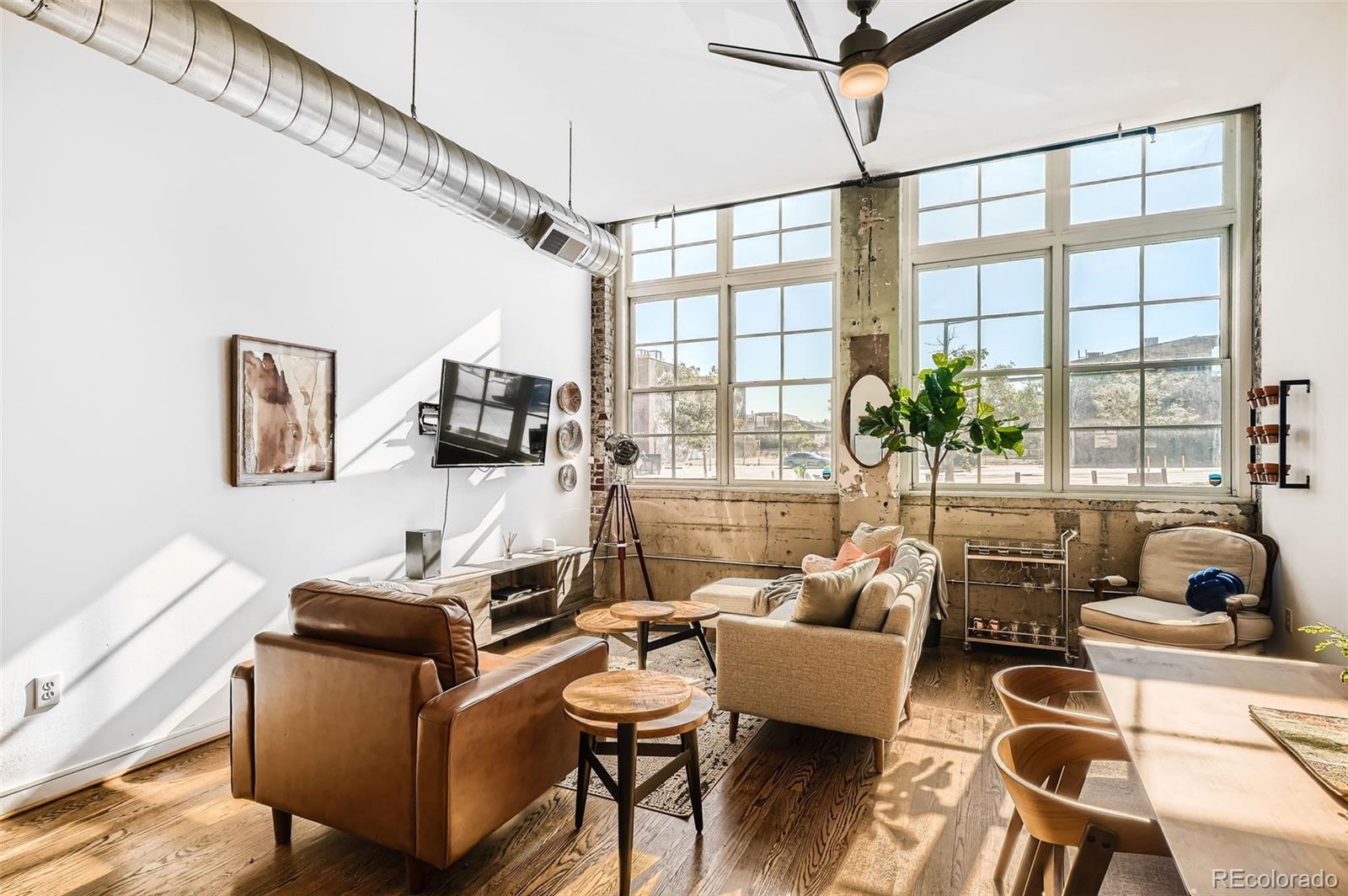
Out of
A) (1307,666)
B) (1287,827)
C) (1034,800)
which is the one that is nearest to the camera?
(1287,827)

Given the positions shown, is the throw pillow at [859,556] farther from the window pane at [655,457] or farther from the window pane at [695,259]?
the window pane at [695,259]

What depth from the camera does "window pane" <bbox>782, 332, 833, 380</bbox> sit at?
5664 millimetres

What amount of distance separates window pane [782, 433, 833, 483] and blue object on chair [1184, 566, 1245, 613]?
8.25ft

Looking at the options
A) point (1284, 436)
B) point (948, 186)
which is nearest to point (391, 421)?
point (948, 186)

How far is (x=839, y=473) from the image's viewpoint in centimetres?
537

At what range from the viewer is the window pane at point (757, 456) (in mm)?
5824

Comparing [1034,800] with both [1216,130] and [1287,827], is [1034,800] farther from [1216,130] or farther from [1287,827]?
[1216,130]

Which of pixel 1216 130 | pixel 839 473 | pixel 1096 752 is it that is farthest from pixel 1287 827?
pixel 1216 130

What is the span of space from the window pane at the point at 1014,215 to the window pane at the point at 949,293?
13.3 inches

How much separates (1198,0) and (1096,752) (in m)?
3.46

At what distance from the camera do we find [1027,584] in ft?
15.6

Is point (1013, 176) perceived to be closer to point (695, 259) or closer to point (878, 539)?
point (695, 259)

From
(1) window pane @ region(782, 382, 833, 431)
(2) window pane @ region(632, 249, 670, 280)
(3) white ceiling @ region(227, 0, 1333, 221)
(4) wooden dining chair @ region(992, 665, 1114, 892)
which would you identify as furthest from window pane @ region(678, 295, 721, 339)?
(4) wooden dining chair @ region(992, 665, 1114, 892)

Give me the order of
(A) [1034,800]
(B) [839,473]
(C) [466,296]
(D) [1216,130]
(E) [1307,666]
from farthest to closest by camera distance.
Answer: (B) [839,473] → (C) [466,296] → (D) [1216,130] → (E) [1307,666] → (A) [1034,800]
